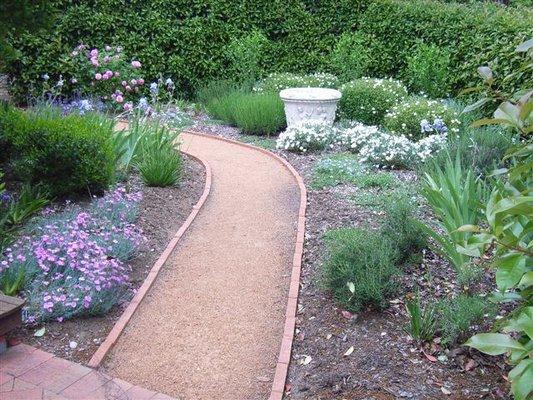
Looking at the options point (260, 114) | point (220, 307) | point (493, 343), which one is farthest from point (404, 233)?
point (260, 114)

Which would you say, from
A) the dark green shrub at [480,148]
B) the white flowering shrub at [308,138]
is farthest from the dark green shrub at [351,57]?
the dark green shrub at [480,148]

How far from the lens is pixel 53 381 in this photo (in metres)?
3.45

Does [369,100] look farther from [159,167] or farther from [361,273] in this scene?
[361,273]

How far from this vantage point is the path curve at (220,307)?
371 centimetres

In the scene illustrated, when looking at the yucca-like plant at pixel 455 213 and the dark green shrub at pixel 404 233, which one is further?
the dark green shrub at pixel 404 233

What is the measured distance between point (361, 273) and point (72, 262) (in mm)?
1934

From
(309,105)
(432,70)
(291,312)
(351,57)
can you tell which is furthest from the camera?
(351,57)

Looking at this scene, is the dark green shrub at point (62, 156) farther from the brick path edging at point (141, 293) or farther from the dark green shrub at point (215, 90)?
the dark green shrub at point (215, 90)

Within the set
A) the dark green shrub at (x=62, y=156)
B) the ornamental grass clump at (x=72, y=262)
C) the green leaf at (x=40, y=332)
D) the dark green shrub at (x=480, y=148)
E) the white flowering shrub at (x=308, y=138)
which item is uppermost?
the dark green shrub at (x=62, y=156)

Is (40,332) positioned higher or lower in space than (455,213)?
lower

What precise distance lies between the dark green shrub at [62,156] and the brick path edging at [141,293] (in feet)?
2.77

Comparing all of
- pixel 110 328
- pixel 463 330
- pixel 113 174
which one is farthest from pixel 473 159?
pixel 110 328

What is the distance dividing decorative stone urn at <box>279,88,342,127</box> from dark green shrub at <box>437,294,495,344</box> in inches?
186

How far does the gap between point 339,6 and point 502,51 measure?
347 cm
